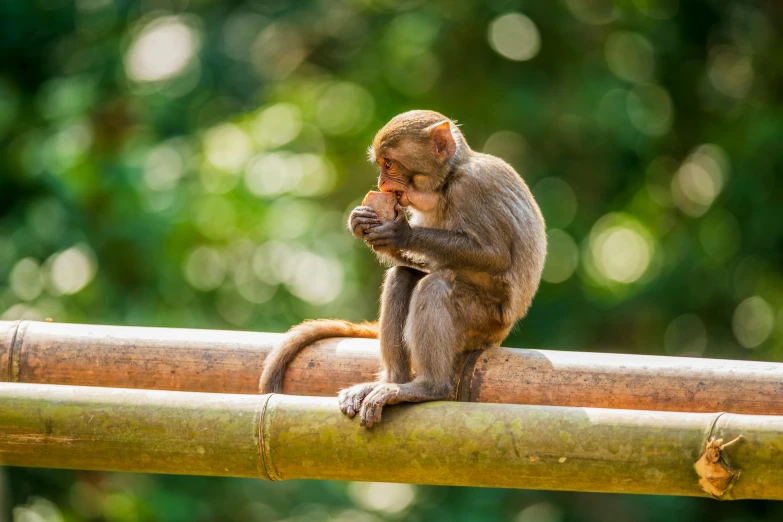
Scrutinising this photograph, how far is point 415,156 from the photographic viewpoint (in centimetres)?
566

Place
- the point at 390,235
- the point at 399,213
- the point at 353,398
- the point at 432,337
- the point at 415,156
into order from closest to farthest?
the point at 353,398
the point at 432,337
the point at 390,235
the point at 399,213
the point at 415,156

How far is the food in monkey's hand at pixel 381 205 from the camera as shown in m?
5.50

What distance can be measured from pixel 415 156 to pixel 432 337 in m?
1.07

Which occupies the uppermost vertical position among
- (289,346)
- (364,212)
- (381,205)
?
(381,205)

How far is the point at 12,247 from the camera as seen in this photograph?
33.3ft

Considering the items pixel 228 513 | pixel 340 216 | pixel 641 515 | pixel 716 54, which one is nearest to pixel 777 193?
pixel 716 54

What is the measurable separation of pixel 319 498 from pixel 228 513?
948 millimetres

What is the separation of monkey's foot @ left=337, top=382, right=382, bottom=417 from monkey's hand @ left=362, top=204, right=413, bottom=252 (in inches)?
32.2

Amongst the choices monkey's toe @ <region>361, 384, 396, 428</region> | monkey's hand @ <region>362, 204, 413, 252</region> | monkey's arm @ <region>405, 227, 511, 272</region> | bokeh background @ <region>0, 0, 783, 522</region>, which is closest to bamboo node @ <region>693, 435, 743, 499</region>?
monkey's toe @ <region>361, 384, 396, 428</region>

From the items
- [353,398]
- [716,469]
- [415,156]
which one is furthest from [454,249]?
[716,469]

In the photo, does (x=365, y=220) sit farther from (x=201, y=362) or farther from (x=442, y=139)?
(x=201, y=362)

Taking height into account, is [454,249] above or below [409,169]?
below

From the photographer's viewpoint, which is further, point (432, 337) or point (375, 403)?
point (432, 337)

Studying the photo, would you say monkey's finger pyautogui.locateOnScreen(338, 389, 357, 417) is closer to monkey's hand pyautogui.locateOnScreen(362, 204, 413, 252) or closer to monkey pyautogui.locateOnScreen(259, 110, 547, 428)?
monkey pyautogui.locateOnScreen(259, 110, 547, 428)
